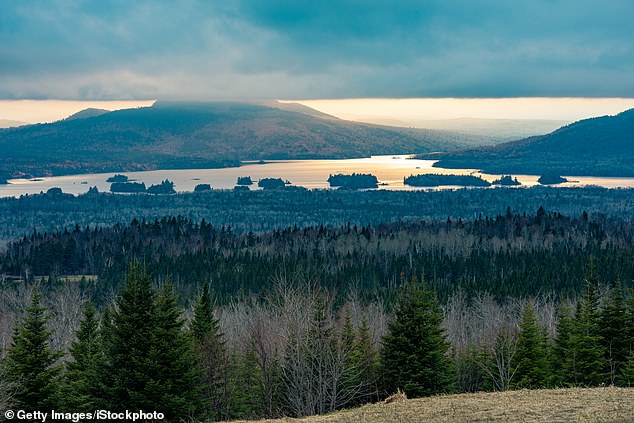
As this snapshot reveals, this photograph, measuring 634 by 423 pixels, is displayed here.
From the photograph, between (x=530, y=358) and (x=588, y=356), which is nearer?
(x=588, y=356)

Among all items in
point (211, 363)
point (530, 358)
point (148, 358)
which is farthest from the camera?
point (530, 358)

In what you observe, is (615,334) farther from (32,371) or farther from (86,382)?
(32,371)

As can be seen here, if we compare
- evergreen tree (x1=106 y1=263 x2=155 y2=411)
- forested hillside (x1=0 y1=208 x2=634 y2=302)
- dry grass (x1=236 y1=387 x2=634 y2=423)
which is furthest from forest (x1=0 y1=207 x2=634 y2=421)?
forested hillside (x1=0 y1=208 x2=634 y2=302)

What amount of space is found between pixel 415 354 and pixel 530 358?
26.9 feet

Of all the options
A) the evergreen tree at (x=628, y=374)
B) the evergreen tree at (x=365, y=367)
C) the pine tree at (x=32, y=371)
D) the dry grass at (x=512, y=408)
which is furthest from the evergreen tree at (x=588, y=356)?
the pine tree at (x=32, y=371)

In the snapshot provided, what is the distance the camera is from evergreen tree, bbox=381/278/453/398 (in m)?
46.8

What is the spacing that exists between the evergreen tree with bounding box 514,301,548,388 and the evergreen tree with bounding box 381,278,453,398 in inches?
195

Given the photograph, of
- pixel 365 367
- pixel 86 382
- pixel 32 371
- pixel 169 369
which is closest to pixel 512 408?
pixel 169 369

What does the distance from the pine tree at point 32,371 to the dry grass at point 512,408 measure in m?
11.6

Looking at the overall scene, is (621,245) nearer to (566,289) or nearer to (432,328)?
(566,289)

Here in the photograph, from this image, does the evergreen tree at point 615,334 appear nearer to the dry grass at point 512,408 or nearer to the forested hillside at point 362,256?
the dry grass at point 512,408

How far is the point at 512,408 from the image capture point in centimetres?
3231

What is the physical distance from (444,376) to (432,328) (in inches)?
109

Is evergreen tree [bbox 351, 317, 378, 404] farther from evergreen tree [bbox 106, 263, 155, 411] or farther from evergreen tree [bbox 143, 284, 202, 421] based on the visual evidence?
evergreen tree [bbox 106, 263, 155, 411]
